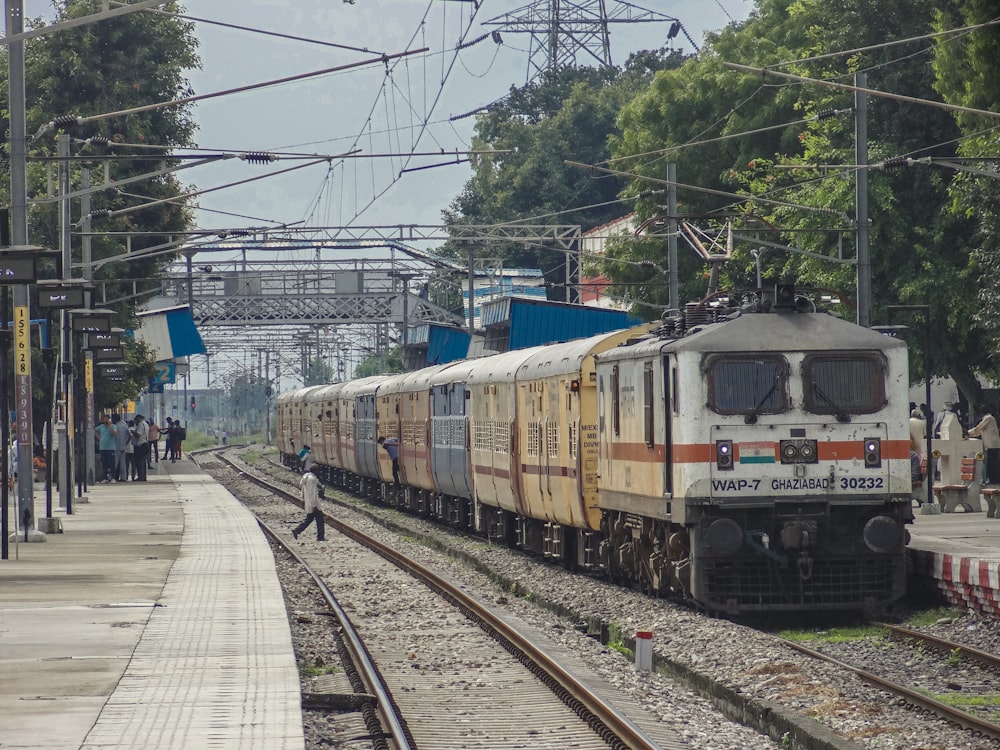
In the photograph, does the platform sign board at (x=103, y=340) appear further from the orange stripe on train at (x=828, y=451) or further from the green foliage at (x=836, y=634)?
the green foliage at (x=836, y=634)

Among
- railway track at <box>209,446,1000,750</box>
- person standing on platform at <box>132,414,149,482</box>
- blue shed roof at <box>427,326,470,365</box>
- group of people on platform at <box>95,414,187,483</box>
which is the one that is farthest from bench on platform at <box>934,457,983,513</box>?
blue shed roof at <box>427,326,470,365</box>

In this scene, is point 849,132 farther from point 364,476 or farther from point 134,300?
point 134,300

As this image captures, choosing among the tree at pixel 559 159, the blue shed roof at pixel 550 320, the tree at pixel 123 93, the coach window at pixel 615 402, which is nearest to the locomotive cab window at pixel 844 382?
the coach window at pixel 615 402

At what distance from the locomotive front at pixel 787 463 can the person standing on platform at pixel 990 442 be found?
14.8 m

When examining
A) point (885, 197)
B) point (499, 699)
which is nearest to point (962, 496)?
point (885, 197)

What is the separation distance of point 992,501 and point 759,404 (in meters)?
11.7

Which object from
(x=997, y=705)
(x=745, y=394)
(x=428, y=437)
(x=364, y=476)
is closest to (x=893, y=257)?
(x=428, y=437)

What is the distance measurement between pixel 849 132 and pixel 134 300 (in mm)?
27773

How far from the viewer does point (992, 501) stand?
90.3 feet

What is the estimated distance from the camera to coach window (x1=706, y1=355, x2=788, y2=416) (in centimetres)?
1703

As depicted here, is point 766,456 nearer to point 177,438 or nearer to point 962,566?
point 962,566

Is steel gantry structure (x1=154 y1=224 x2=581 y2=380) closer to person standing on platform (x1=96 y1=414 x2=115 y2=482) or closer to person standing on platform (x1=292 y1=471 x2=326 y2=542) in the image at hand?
person standing on platform (x1=96 y1=414 x2=115 y2=482)

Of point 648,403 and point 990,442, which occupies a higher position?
point 648,403

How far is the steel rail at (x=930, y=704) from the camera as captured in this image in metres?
11.0
